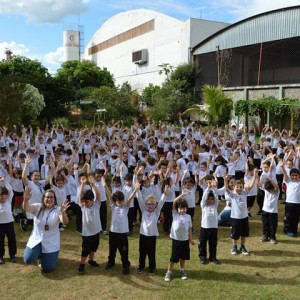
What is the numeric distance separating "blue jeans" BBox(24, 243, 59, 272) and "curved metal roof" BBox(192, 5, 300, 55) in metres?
20.1

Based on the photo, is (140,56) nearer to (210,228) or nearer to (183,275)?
(210,228)

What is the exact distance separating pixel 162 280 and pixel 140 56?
3367 centimetres

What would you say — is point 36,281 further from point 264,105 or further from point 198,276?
point 264,105

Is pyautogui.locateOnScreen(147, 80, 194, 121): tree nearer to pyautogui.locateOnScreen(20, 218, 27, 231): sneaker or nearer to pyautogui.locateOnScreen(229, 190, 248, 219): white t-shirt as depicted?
pyautogui.locateOnScreen(20, 218, 27, 231): sneaker

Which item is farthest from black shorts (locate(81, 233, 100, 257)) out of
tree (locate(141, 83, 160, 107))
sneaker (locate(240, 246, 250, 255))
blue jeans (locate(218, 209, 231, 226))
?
tree (locate(141, 83, 160, 107))

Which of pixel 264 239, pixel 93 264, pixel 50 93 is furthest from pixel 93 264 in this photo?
pixel 50 93

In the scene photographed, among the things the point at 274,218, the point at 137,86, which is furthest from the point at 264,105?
the point at 137,86

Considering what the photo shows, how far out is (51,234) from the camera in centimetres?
538

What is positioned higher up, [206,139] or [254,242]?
[206,139]

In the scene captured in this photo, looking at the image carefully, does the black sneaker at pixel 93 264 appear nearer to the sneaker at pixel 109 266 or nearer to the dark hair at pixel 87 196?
the sneaker at pixel 109 266

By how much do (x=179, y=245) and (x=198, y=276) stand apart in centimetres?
57

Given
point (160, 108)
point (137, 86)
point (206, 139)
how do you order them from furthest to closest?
point (137, 86)
point (160, 108)
point (206, 139)

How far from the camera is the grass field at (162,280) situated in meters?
4.86

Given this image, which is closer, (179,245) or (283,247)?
(179,245)
